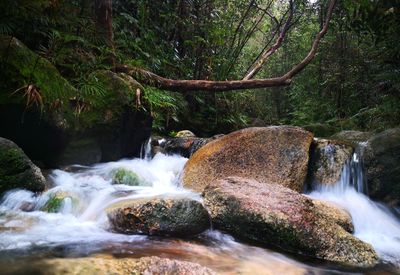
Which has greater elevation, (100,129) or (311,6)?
(311,6)

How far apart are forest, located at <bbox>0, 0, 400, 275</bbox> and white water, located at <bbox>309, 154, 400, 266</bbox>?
23mm

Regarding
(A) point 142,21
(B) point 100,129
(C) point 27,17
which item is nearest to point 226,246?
(B) point 100,129

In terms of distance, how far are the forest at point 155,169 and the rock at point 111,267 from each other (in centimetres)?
1

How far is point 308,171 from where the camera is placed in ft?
20.5

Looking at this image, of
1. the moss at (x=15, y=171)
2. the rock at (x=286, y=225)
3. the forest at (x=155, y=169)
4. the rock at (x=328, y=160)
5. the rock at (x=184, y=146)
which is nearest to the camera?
the forest at (x=155, y=169)

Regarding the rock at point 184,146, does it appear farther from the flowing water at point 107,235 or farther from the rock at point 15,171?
the rock at point 15,171

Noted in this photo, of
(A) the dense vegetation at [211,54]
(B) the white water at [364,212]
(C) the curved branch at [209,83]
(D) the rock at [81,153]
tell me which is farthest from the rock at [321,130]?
(D) the rock at [81,153]

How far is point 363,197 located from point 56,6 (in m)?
5.78

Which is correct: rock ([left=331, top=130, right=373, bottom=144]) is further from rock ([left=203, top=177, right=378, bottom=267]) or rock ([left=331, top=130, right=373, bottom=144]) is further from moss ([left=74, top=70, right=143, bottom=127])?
moss ([left=74, top=70, right=143, bottom=127])

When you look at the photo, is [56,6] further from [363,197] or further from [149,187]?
[363,197]

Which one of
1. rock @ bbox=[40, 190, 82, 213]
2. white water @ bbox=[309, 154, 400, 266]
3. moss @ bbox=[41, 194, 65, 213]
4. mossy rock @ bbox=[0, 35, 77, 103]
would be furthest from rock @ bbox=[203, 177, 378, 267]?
mossy rock @ bbox=[0, 35, 77, 103]

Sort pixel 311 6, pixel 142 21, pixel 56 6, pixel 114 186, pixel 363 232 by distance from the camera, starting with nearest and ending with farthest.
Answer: pixel 363 232, pixel 114 186, pixel 56 6, pixel 142 21, pixel 311 6

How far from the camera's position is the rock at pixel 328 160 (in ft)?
20.0

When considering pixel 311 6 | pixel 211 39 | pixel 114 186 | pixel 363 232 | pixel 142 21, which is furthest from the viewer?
pixel 311 6
